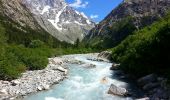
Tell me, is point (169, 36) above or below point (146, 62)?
above

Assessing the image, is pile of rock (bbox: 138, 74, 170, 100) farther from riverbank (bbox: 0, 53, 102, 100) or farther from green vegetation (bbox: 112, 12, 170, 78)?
riverbank (bbox: 0, 53, 102, 100)

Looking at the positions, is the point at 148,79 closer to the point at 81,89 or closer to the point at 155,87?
the point at 155,87

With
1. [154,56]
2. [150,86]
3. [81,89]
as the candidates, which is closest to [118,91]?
[150,86]

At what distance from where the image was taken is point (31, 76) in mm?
56875

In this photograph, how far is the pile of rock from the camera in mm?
39369

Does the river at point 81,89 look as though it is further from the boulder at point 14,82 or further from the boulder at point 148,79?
the boulder at point 14,82

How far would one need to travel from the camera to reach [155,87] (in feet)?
147

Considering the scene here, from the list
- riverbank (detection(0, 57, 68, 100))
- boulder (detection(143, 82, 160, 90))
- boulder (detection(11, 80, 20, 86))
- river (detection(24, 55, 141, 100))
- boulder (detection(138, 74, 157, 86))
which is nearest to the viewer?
river (detection(24, 55, 141, 100))

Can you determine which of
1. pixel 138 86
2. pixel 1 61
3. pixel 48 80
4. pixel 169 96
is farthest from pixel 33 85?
pixel 169 96

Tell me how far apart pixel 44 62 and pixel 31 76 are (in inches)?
625

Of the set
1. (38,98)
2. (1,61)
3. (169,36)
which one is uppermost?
(169,36)

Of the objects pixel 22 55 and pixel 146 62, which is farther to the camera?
pixel 22 55

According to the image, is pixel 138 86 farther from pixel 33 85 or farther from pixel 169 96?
pixel 33 85

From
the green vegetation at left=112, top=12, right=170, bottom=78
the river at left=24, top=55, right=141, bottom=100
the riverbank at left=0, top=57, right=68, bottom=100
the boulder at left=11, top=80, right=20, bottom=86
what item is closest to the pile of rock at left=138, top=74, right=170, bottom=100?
the green vegetation at left=112, top=12, right=170, bottom=78
